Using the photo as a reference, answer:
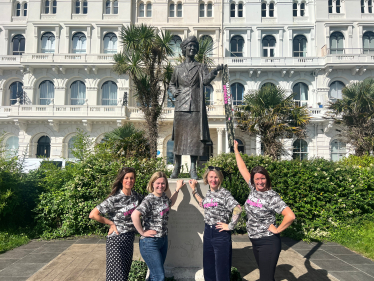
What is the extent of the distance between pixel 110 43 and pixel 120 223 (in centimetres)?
2485

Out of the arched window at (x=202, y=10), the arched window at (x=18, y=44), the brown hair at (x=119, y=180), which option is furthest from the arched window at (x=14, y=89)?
the brown hair at (x=119, y=180)

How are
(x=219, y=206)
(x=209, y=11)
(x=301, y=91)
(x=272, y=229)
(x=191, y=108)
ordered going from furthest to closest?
(x=209, y=11)
(x=301, y=91)
(x=191, y=108)
(x=219, y=206)
(x=272, y=229)

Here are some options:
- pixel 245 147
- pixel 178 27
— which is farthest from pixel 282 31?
pixel 245 147

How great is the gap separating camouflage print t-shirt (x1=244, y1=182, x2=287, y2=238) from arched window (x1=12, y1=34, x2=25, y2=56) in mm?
29764

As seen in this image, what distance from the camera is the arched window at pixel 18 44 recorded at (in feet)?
82.4

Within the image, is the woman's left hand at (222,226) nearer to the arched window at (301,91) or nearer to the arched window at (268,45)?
the arched window at (301,91)

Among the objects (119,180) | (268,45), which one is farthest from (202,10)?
(119,180)

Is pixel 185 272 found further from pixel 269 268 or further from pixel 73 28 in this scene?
pixel 73 28

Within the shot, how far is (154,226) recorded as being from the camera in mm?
3258

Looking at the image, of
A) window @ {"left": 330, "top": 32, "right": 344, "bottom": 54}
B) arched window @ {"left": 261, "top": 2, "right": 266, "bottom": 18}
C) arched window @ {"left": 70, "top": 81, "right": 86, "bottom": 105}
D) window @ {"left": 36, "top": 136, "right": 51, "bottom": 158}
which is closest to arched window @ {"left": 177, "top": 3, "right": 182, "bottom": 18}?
arched window @ {"left": 261, "top": 2, "right": 266, "bottom": 18}

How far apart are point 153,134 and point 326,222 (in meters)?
9.12

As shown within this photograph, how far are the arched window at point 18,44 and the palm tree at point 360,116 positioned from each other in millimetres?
29155

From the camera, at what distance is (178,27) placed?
81.0 ft

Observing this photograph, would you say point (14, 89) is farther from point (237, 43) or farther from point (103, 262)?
point (103, 262)
